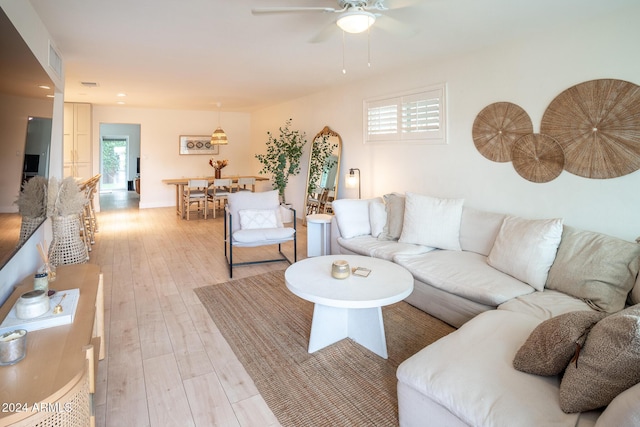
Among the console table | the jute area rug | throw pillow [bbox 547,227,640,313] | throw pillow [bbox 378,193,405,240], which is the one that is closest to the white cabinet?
the jute area rug

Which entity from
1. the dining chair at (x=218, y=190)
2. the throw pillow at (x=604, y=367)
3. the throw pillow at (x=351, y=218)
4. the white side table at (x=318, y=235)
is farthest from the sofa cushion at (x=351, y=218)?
the dining chair at (x=218, y=190)

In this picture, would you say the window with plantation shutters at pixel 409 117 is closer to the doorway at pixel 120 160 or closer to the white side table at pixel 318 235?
the white side table at pixel 318 235

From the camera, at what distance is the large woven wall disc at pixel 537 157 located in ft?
10.2

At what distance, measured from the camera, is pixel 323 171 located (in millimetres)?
6059

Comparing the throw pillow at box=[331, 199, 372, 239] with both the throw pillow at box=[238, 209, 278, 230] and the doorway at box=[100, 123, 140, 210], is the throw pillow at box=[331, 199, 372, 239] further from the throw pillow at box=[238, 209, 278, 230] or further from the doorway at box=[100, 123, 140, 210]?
the doorway at box=[100, 123, 140, 210]

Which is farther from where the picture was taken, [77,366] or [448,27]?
[448,27]

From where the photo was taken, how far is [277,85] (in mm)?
5621

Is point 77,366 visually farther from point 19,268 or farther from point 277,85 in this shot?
point 277,85

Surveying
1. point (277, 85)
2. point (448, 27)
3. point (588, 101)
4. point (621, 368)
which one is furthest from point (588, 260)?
point (277, 85)

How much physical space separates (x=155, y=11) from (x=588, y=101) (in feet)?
11.2

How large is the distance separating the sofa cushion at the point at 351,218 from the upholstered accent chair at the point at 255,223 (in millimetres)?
598

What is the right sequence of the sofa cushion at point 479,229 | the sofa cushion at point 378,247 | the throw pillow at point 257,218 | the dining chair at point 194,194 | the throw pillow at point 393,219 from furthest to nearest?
the dining chair at point 194,194 → the throw pillow at point 257,218 → the throw pillow at point 393,219 → the sofa cushion at point 378,247 → the sofa cushion at point 479,229

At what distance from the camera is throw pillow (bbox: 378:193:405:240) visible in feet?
12.9

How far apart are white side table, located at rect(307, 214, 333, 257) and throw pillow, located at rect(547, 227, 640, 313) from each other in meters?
2.60
